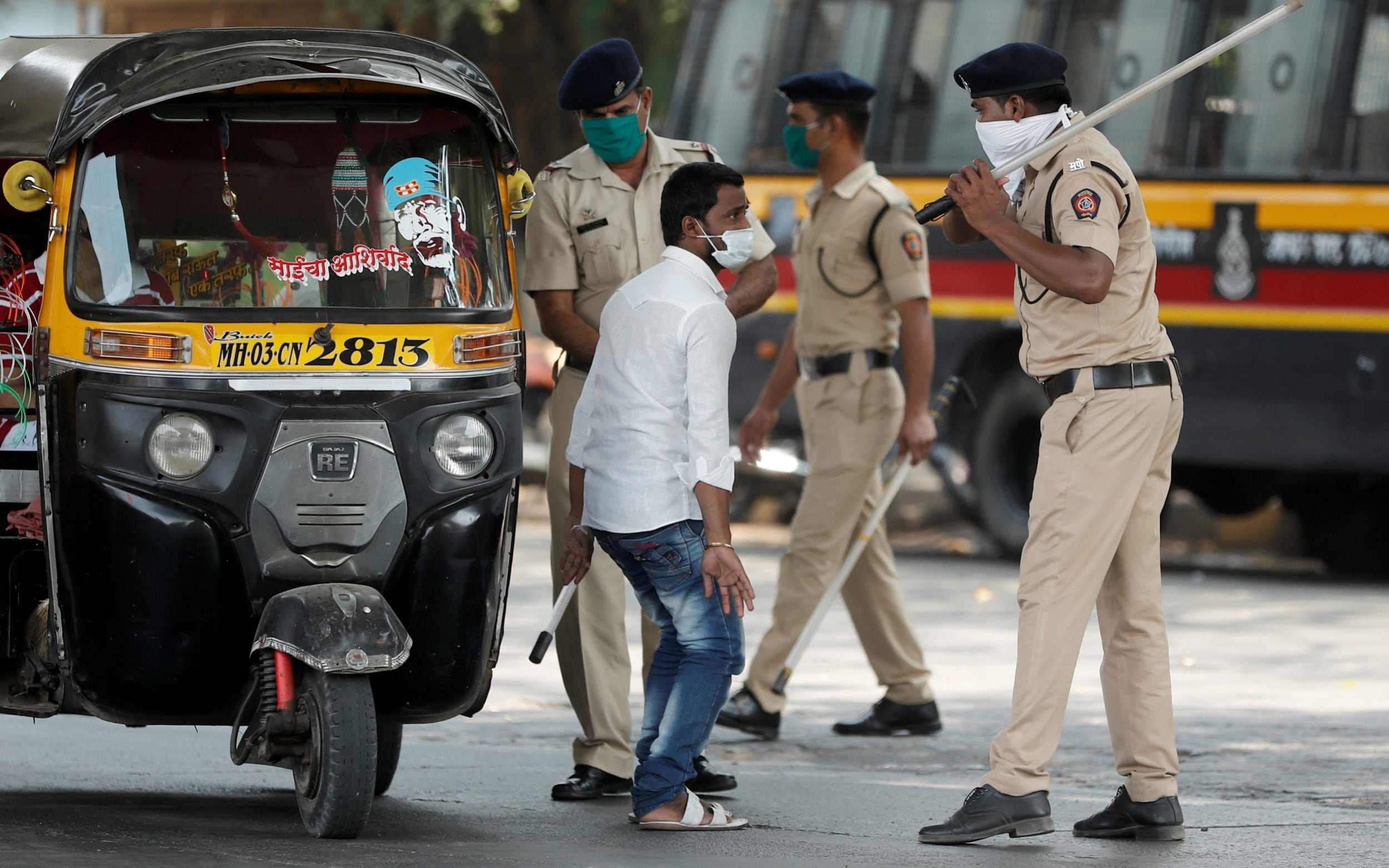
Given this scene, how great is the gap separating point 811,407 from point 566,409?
1.45 meters

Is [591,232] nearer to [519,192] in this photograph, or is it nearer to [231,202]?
[519,192]

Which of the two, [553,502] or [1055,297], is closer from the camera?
[1055,297]

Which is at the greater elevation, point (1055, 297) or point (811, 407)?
point (1055, 297)

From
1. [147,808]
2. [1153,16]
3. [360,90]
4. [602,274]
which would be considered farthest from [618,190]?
[1153,16]

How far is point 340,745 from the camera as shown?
530 cm

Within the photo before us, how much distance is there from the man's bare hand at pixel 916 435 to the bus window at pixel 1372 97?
5.48 m

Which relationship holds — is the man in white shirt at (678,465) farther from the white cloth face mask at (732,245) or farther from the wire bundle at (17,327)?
the wire bundle at (17,327)

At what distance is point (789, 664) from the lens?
24.9 ft

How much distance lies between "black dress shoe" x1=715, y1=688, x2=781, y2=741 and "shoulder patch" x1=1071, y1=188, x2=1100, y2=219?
2701mm

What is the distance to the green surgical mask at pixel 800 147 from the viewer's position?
8.10 metres

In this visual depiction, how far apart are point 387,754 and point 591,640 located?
689mm

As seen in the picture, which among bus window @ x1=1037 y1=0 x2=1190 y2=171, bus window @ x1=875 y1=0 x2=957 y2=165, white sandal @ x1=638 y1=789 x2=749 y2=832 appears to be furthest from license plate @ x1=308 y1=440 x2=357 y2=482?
bus window @ x1=875 y1=0 x2=957 y2=165

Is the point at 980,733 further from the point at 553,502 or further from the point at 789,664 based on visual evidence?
the point at 553,502

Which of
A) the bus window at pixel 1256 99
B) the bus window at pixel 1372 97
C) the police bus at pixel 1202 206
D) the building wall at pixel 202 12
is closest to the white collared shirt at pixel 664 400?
the police bus at pixel 1202 206
